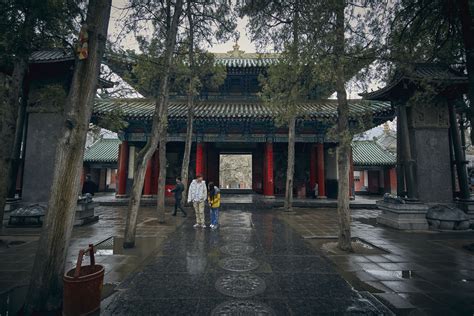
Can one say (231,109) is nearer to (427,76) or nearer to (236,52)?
(236,52)

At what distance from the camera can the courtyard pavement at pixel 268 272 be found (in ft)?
9.36

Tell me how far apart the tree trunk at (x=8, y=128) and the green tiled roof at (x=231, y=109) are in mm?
5765

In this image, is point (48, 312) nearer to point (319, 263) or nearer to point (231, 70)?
point (319, 263)

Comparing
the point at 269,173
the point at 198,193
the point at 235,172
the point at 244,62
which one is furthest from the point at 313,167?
the point at 235,172

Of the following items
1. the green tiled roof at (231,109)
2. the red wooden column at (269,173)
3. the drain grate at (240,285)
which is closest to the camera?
the drain grate at (240,285)

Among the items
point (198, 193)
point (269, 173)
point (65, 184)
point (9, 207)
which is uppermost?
point (269, 173)

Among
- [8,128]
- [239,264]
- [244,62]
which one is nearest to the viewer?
[239,264]

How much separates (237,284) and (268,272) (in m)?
0.75

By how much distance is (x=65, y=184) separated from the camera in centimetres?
282

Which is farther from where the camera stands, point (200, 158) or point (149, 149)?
Result: point (200, 158)

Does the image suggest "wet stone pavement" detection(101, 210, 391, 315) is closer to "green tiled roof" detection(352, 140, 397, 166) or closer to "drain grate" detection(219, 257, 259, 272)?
"drain grate" detection(219, 257, 259, 272)

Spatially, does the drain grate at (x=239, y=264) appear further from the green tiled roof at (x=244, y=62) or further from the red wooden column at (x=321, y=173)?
the green tiled roof at (x=244, y=62)

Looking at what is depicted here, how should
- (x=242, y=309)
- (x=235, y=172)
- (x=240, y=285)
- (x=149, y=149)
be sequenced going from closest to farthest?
(x=242, y=309)
(x=240, y=285)
(x=149, y=149)
(x=235, y=172)

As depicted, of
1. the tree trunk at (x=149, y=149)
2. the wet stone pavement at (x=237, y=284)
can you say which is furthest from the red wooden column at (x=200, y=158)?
the wet stone pavement at (x=237, y=284)
